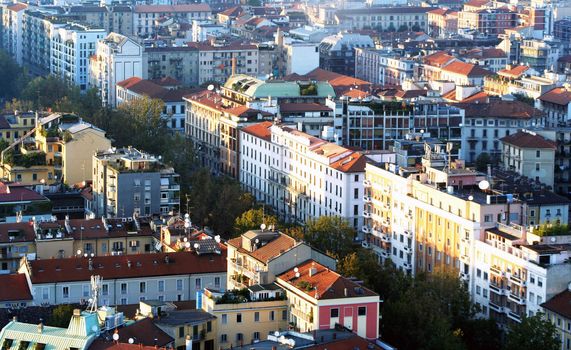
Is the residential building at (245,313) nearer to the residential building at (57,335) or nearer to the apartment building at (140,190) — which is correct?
the residential building at (57,335)

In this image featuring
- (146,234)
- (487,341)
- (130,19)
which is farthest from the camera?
(130,19)

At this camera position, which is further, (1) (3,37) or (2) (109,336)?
(1) (3,37)

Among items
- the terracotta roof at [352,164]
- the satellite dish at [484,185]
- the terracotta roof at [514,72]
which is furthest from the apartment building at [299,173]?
the terracotta roof at [514,72]

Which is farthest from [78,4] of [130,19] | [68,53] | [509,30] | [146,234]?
[146,234]

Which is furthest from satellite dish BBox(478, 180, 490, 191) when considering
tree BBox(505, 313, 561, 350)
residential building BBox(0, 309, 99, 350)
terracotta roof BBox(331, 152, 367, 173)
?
residential building BBox(0, 309, 99, 350)

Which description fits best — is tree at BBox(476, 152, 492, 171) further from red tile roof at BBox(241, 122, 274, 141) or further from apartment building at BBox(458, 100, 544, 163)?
red tile roof at BBox(241, 122, 274, 141)

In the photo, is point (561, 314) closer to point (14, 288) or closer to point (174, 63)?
point (14, 288)

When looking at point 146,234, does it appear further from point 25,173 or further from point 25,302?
point 25,173
